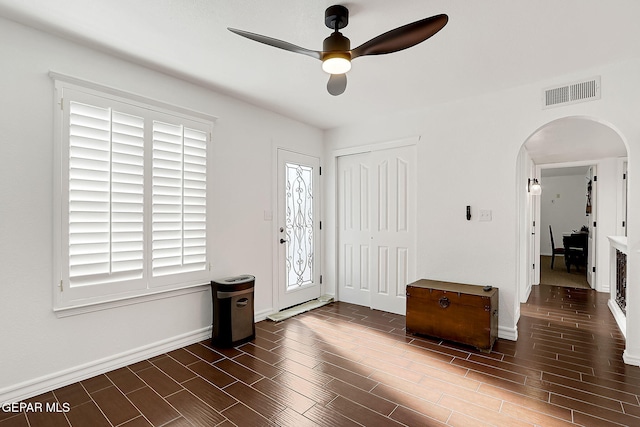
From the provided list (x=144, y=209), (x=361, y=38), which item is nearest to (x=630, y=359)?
(x=361, y=38)

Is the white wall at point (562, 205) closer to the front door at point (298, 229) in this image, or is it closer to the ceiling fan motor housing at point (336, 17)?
the front door at point (298, 229)

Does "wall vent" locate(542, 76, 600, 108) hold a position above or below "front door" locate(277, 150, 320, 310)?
above

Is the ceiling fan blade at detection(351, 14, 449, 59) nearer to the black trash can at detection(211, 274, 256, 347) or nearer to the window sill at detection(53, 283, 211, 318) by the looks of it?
the black trash can at detection(211, 274, 256, 347)

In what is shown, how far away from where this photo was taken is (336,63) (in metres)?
2.02

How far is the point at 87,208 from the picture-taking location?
249 cm

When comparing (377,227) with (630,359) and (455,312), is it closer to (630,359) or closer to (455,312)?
(455,312)

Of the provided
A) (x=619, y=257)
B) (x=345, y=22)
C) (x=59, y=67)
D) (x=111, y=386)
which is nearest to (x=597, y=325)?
(x=619, y=257)

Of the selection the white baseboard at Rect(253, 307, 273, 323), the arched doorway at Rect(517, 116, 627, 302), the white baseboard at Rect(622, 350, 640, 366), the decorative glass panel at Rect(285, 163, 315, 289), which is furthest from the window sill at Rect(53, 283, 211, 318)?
the arched doorway at Rect(517, 116, 627, 302)

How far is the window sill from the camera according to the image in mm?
2423

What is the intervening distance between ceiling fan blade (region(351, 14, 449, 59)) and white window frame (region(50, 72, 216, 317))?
1.95m

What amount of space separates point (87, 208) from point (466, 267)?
371cm

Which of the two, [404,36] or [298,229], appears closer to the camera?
[404,36]

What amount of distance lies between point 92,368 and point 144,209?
4.38 feet

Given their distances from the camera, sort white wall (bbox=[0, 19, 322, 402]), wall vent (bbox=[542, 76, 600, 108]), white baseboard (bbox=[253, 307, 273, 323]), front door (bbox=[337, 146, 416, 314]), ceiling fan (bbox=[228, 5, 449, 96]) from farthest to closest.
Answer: front door (bbox=[337, 146, 416, 314]) < white baseboard (bbox=[253, 307, 273, 323]) < wall vent (bbox=[542, 76, 600, 108]) < white wall (bbox=[0, 19, 322, 402]) < ceiling fan (bbox=[228, 5, 449, 96])
